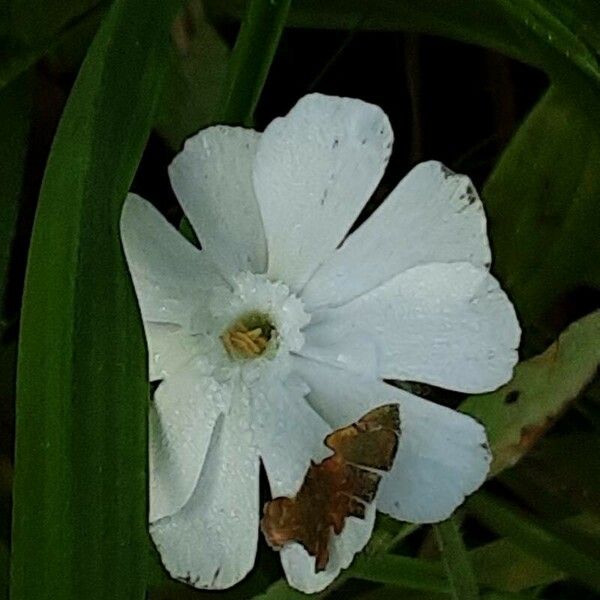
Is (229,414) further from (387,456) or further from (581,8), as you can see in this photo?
(581,8)

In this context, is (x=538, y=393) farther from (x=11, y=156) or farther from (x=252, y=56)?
(x=11, y=156)

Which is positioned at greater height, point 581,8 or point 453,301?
point 581,8

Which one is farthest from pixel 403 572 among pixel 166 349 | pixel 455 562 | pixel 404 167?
pixel 404 167

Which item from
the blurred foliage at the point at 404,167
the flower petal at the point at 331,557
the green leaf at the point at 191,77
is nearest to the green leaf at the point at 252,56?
the blurred foliage at the point at 404,167

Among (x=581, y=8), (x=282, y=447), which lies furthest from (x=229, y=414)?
(x=581, y=8)

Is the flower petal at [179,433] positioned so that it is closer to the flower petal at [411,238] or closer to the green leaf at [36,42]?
the flower petal at [411,238]

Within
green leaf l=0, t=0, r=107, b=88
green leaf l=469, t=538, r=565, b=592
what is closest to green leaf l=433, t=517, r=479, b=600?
green leaf l=469, t=538, r=565, b=592

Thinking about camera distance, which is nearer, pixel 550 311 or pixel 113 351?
pixel 113 351

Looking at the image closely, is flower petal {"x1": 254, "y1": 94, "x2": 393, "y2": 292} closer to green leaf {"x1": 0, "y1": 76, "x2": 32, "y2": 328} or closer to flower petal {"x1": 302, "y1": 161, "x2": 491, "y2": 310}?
flower petal {"x1": 302, "y1": 161, "x2": 491, "y2": 310}
